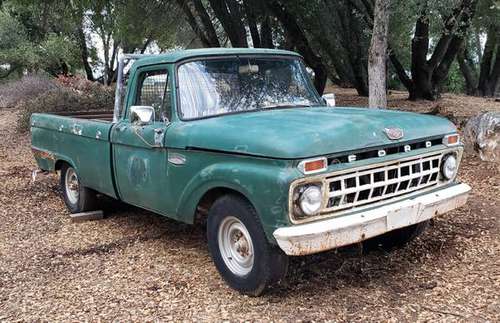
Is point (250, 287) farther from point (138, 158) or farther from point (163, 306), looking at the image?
point (138, 158)

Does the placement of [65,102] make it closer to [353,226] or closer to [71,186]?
[71,186]

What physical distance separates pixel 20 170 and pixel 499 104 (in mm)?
12707

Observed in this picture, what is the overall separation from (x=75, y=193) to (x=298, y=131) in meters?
3.90

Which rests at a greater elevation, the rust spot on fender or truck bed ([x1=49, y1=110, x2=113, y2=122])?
truck bed ([x1=49, y1=110, x2=113, y2=122])

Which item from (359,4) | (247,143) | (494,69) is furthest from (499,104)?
(247,143)

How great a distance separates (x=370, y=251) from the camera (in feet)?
15.8

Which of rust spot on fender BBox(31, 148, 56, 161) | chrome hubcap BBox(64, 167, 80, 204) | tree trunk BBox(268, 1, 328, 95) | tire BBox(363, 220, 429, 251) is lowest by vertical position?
tire BBox(363, 220, 429, 251)

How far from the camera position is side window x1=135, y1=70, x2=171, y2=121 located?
4688 millimetres

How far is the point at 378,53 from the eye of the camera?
8.27m

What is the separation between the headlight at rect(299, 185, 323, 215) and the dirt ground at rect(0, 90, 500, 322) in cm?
75

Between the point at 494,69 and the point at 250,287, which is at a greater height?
the point at 494,69

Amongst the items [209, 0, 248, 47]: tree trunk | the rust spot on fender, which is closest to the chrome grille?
the rust spot on fender

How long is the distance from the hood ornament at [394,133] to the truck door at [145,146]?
5.95 feet

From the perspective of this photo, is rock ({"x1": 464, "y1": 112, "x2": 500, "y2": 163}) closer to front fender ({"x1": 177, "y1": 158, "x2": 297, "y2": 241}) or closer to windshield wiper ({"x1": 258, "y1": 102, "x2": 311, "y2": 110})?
windshield wiper ({"x1": 258, "y1": 102, "x2": 311, "y2": 110})
